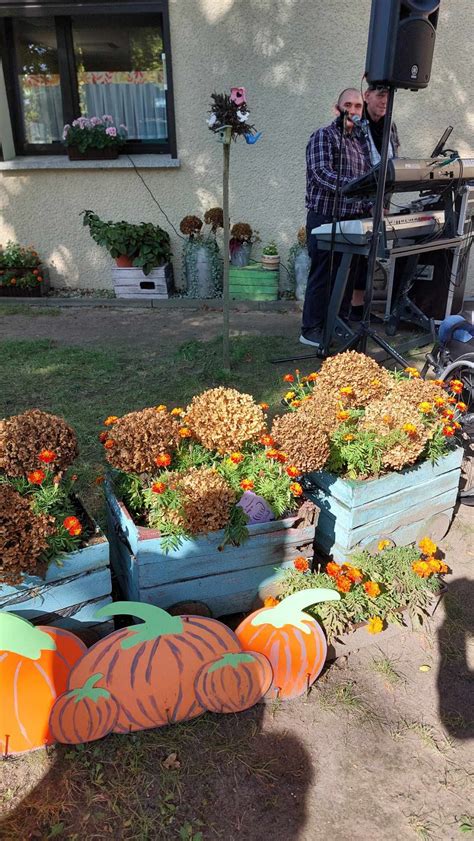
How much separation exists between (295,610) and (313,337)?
3.67m

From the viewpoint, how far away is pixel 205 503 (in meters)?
2.02

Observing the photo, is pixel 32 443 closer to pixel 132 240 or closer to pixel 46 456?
pixel 46 456

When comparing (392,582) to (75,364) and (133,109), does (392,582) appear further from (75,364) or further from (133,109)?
(133,109)

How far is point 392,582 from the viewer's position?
7.55 ft

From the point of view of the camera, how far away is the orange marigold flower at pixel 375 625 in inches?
82.9

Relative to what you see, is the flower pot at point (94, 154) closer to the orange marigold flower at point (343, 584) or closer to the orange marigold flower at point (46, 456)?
the orange marigold flower at point (46, 456)

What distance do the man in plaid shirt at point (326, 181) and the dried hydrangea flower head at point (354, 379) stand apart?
215 cm

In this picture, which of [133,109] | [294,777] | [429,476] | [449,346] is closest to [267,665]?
[294,777]

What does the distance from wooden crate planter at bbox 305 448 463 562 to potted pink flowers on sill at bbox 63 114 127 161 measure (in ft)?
19.2

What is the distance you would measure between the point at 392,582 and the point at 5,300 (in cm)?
621

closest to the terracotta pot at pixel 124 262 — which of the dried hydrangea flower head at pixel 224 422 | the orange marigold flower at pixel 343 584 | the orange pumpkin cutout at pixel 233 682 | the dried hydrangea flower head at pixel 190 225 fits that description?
the dried hydrangea flower head at pixel 190 225

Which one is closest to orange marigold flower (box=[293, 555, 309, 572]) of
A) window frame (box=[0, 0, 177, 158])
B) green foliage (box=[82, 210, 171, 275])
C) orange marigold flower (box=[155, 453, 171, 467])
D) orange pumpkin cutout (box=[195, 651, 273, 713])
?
orange pumpkin cutout (box=[195, 651, 273, 713])

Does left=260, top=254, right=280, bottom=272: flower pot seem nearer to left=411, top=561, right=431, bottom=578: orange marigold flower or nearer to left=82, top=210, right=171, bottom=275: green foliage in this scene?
left=82, top=210, right=171, bottom=275: green foliage

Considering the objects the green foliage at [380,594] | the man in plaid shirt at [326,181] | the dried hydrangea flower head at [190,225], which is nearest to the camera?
the green foliage at [380,594]
